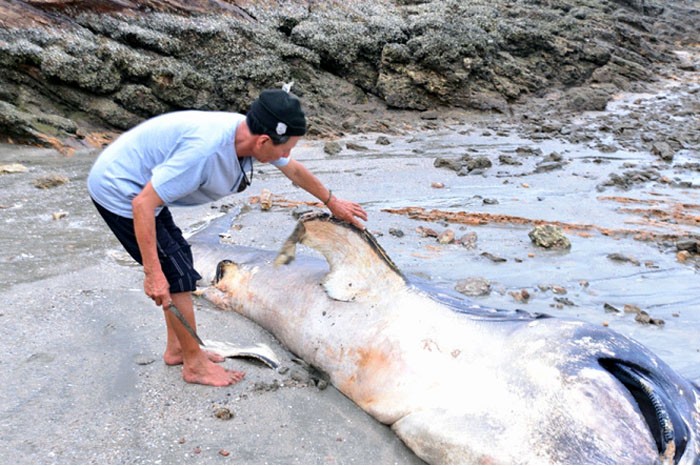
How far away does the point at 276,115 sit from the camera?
9.57 ft

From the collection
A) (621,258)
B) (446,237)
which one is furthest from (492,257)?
(621,258)

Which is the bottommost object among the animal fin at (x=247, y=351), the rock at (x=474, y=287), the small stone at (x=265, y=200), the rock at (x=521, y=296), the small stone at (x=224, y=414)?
the small stone at (x=265, y=200)

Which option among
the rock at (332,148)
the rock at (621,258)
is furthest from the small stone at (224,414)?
the rock at (332,148)

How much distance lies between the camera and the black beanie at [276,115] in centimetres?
292

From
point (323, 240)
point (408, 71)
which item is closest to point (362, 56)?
point (408, 71)

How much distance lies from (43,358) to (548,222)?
14.9 ft

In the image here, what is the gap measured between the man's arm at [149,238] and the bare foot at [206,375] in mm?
533

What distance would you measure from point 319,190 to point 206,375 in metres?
1.10

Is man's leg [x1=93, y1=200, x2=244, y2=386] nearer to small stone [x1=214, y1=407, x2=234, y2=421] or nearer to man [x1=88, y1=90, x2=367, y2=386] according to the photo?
man [x1=88, y1=90, x2=367, y2=386]

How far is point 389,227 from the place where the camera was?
627 cm

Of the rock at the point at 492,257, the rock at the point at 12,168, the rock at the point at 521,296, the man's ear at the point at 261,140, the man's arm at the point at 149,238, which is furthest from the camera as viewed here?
the rock at the point at 12,168

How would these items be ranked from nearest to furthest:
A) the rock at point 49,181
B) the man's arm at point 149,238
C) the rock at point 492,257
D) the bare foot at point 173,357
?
the man's arm at point 149,238
the bare foot at point 173,357
the rock at point 492,257
the rock at point 49,181

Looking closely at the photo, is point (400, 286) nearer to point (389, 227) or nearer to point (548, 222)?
point (389, 227)

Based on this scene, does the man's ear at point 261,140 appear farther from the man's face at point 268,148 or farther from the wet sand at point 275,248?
the wet sand at point 275,248
